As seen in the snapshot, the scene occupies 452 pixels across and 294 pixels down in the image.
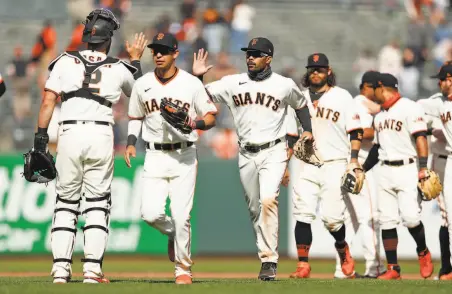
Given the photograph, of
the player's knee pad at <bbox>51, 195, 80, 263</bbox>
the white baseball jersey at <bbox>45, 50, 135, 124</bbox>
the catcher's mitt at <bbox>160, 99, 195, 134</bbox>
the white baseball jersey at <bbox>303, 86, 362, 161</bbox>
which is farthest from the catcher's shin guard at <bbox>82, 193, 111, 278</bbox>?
the white baseball jersey at <bbox>303, 86, 362, 161</bbox>

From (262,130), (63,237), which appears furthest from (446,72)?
(63,237)

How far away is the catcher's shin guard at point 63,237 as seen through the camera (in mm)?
9555

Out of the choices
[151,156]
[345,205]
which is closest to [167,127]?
[151,156]

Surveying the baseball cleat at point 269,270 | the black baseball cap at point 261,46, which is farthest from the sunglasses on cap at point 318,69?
the baseball cleat at point 269,270

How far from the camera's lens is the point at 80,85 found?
9.60 m

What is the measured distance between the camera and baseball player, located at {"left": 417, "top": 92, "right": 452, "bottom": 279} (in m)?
12.2

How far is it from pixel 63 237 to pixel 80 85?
1470 millimetres

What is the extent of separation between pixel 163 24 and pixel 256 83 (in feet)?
37.4

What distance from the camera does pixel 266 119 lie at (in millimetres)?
10461

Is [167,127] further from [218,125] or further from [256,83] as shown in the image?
[218,125]

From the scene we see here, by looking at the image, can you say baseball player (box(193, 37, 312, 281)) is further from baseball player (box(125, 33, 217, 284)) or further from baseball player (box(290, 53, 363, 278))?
baseball player (box(290, 53, 363, 278))

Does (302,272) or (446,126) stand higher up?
(446,126)

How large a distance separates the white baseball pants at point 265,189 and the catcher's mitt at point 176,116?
1.09m

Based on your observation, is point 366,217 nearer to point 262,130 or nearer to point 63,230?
point 262,130
